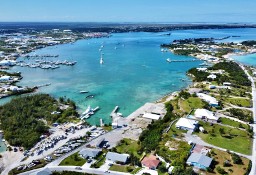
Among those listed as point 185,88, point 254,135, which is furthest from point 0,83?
point 254,135

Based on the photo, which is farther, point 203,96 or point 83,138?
point 203,96

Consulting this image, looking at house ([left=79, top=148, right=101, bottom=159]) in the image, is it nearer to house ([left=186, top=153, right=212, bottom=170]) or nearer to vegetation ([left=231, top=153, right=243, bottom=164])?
house ([left=186, top=153, right=212, bottom=170])

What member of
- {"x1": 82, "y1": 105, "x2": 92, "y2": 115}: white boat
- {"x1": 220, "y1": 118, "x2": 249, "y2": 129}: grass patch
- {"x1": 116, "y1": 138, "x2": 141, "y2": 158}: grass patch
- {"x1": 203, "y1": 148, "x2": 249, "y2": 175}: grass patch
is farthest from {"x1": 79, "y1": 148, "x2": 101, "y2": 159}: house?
{"x1": 220, "y1": 118, "x2": 249, "y2": 129}: grass patch

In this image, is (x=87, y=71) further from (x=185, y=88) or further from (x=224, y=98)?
(x=224, y=98)

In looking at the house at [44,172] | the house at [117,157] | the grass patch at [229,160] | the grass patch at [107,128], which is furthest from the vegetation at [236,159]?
the house at [44,172]

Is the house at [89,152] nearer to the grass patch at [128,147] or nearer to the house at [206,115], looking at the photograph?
the grass patch at [128,147]
